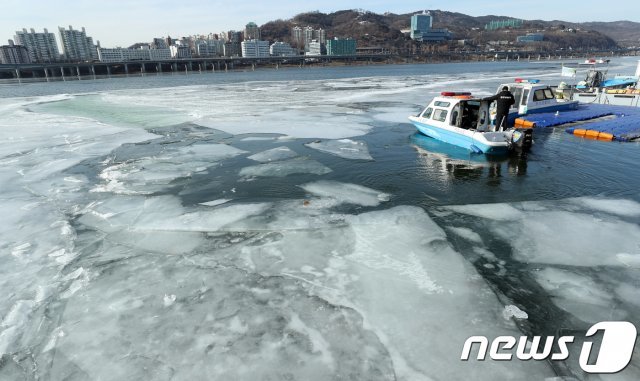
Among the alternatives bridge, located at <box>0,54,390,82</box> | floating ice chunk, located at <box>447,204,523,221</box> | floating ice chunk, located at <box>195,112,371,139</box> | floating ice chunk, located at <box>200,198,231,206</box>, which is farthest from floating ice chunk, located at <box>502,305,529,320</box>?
bridge, located at <box>0,54,390,82</box>

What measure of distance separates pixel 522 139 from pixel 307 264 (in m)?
11.3

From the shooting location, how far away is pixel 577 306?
5.15 meters

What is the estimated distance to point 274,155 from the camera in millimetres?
13906

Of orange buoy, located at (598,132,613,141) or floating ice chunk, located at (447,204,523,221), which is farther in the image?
orange buoy, located at (598,132,613,141)

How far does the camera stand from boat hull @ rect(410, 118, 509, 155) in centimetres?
1281

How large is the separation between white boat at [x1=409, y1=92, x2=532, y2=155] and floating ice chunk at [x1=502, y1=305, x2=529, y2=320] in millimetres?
8976

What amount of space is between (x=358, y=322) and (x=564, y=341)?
8.81ft

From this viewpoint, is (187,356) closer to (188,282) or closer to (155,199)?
(188,282)

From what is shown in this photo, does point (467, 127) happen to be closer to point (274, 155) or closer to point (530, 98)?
point (530, 98)

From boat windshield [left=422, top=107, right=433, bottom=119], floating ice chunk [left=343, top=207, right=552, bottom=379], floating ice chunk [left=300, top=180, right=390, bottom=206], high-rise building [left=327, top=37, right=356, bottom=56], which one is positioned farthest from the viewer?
high-rise building [left=327, top=37, right=356, bottom=56]

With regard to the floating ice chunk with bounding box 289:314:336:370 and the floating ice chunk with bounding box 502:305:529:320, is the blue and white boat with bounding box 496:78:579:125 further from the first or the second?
the floating ice chunk with bounding box 289:314:336:370

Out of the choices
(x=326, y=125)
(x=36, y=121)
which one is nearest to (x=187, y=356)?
(x=326, y=125)

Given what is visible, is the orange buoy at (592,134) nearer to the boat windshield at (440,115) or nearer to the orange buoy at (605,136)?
the orange buoy at (605,136)

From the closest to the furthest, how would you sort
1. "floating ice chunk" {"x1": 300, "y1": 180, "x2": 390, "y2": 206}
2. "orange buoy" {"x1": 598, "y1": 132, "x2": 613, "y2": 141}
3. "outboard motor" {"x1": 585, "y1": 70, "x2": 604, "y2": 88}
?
Answer: 1. "floating ice chunk" {"x1": 300, "y1": 180, "x2": 390, "y2": 206}
2. "orange buoy" {"x1": 598, "y1": 132, "x2": 613, "y2": 141}
3. "outboard motor" {"x1": 585, "y1": 70, "x2": 604, "y2": 88}
